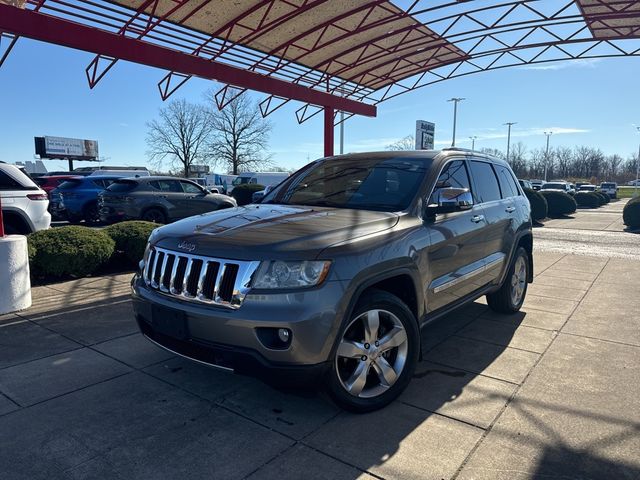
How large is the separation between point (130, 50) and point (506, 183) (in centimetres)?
924

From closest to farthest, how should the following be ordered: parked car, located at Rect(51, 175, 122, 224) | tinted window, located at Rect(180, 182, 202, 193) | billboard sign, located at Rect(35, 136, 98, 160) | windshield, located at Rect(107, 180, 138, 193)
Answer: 1. windshield, located at Rect(107, 180, 138, 193)
2. tinted window, located at Rect(180, 182, 202, 193)
3. parked car, located at Rect(51, 175, 122, 224)
4. billboard sign, located at Rect(35, 136, 98, 160)

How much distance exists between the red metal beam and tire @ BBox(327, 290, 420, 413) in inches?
377

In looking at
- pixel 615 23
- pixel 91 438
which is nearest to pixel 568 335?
pixel 91 438

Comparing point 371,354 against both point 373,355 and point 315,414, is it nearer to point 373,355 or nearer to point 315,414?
point 373,355

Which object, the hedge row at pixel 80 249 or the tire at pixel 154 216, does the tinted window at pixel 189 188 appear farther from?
the hedge row at pixel 80 249

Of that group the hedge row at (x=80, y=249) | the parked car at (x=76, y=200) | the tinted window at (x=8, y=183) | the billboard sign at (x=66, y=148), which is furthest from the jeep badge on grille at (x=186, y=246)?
the billboard sign at (x=66, y=148)

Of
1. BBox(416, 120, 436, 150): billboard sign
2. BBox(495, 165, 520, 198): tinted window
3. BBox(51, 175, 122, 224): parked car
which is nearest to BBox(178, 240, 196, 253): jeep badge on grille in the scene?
BBox(495, 165, 520, 198): tinted window

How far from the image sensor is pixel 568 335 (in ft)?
15.8

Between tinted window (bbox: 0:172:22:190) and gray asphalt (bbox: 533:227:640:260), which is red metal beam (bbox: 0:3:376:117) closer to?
tinted window (bbox: 0:172:22:190)

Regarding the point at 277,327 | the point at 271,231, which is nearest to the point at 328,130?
the point at 271,231

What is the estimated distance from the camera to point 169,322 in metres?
3.01

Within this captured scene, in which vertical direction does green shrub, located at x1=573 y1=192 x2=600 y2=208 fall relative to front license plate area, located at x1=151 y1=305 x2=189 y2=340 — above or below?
below

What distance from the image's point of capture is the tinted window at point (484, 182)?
475cm

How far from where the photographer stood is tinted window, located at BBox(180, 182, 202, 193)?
1345 centimetres
